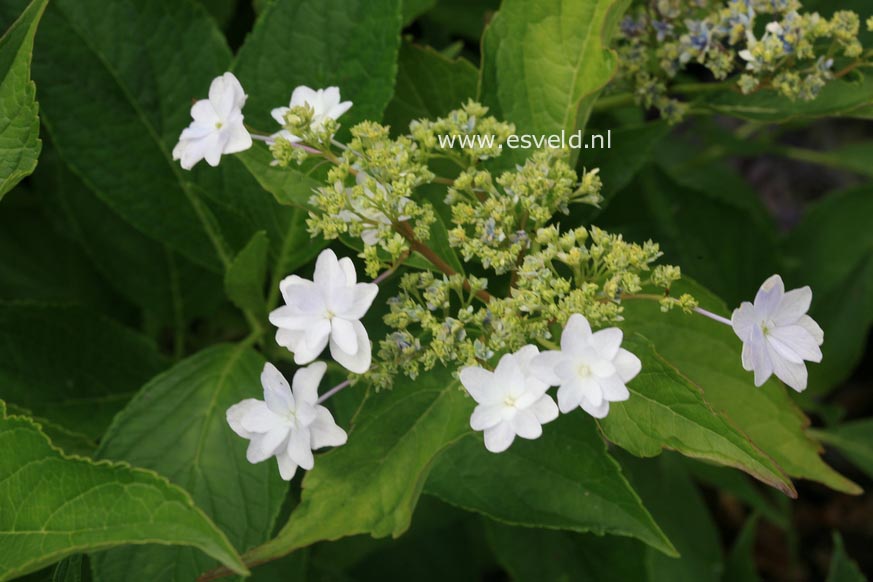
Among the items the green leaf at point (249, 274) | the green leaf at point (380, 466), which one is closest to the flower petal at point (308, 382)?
the green leaf at point (380, 466)

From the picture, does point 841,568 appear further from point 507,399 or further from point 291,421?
point 291,421

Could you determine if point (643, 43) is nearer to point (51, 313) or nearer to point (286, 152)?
point (286, 152)

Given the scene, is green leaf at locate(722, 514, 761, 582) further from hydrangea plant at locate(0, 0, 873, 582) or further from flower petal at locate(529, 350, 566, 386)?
flower petal at locate(529, 350, 566, 386)

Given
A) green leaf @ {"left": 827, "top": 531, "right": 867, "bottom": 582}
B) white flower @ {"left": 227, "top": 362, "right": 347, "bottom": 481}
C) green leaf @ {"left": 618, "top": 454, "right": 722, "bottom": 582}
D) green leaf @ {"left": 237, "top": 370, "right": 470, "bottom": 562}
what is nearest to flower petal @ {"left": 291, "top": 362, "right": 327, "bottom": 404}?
white flower @ {"left": 227, "top": 362, "right": 347, "bottom": 481}

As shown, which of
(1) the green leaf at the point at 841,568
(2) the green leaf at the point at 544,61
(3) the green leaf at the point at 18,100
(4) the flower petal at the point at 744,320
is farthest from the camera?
(1) the green leaf at the point at 841,568

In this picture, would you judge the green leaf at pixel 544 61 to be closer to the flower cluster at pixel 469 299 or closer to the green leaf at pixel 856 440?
the flower cluster at pixel 469 299

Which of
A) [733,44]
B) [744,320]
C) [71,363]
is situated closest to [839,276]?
[733,44]
